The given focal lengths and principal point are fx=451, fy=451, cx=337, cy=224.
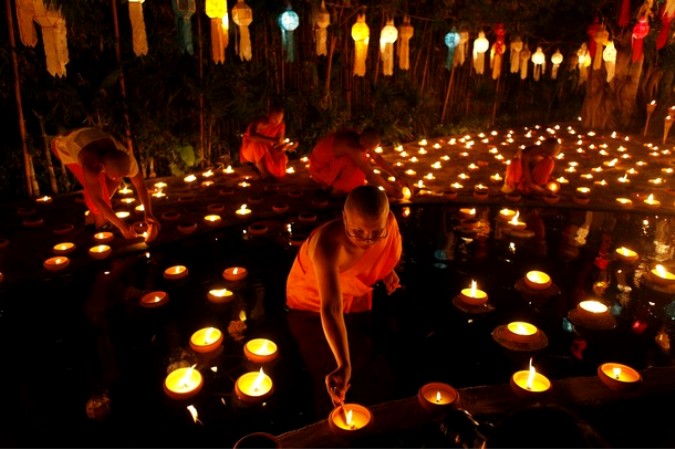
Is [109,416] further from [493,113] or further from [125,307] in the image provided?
[493,113]

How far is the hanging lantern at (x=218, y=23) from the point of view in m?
5.34

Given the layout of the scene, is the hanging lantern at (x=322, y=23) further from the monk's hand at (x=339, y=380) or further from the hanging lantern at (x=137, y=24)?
the monk's hand at (x=339, y=380)

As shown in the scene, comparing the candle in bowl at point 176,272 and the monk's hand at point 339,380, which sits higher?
the monk's hand at point 339,380

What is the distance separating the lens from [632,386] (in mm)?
2398

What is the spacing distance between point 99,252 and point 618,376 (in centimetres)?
409

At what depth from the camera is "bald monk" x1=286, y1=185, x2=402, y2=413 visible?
2.12 m

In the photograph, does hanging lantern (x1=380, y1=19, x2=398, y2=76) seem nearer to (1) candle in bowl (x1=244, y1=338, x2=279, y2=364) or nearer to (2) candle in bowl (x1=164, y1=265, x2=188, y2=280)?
(2) candle in bowl (x1=164, y1=265, x2=188, y2=280)

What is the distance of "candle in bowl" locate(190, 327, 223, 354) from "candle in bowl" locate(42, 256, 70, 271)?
1792 millimetres

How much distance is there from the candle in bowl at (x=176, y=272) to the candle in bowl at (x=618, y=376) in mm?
3069

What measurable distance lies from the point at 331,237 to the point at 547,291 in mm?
2114

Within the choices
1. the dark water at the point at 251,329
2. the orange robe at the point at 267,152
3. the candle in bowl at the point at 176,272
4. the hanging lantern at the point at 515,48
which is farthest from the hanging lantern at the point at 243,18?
the hanging lantern at the point at 515,48

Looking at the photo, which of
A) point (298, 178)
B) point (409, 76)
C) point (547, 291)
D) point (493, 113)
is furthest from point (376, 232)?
point (493, 113)

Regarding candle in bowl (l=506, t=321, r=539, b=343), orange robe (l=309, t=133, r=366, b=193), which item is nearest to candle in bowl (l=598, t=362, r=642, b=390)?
candle in bowl (l=506, t=321, r=539, b=343)

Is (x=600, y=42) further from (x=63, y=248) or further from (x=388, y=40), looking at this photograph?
(x=63, y=248)
